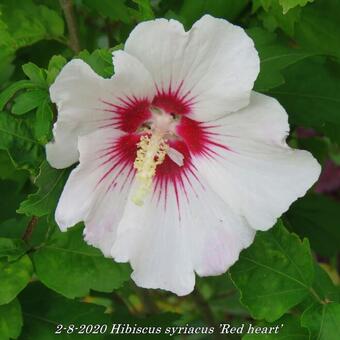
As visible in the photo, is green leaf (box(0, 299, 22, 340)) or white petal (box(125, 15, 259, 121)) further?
green leaf (box(0, 299, 22, 340))

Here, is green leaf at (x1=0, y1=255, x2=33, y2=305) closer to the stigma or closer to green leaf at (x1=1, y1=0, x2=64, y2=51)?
the stigma

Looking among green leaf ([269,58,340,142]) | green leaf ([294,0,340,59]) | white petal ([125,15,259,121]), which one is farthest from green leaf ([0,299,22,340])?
green leaf ([294,0,340,59])

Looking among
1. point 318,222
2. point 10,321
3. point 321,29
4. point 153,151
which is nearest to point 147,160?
point 153,151

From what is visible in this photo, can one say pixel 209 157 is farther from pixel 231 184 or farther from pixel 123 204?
pixel 123 204

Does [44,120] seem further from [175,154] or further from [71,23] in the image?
[71,23]

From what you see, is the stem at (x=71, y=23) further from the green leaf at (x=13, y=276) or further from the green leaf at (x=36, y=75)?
the green leaf at (x=13, y=276)

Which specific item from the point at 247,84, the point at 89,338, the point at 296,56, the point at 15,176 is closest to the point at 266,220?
the point at 247,84
